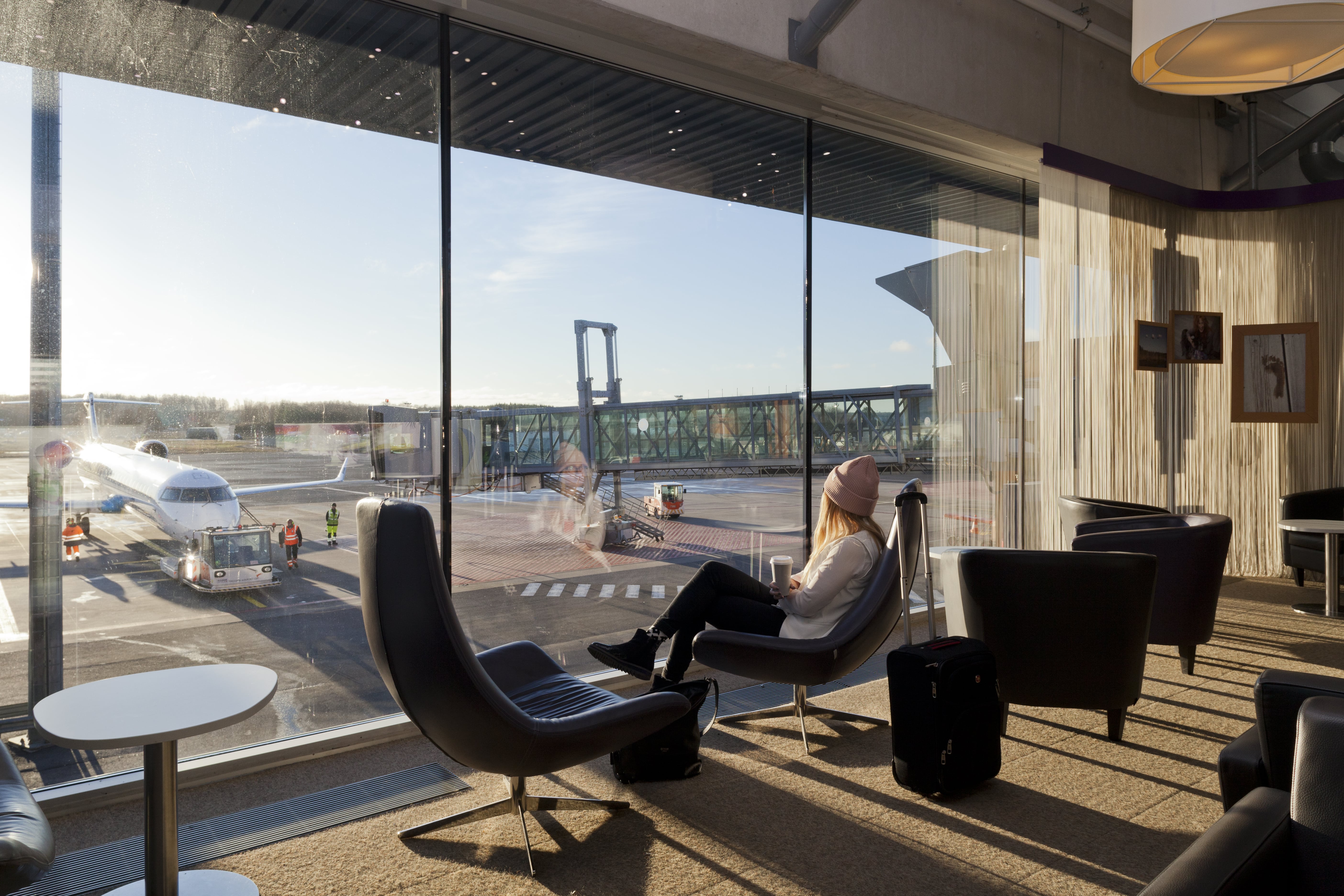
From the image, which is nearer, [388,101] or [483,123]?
[388,101]

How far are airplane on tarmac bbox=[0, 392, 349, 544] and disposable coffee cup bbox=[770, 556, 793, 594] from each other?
2.06 meters

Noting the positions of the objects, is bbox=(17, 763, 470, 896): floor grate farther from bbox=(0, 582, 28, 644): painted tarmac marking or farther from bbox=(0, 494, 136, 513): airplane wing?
bbox=(0, 494, 136, 513): airplane wing

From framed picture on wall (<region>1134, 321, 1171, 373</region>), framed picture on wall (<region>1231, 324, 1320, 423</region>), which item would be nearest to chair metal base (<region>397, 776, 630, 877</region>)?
framed picture on wall (<region>1134, 321, 1171, 373</region>)

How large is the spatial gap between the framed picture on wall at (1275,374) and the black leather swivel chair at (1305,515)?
25.3 inches

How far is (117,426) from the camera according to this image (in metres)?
2.90

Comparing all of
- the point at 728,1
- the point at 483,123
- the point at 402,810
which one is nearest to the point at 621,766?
the point at 402,810

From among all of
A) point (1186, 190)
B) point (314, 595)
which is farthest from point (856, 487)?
point (1186, 190)

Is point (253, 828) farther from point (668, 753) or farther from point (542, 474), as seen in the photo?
point (542, 474)

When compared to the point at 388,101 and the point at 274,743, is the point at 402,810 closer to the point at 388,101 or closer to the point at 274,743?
the point at 274,743

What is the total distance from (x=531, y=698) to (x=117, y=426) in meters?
1.73

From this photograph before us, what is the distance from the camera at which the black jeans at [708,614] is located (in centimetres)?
325

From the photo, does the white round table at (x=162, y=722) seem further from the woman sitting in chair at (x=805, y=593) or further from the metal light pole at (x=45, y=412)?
the woman sitting in chair at (x=805, y=593)

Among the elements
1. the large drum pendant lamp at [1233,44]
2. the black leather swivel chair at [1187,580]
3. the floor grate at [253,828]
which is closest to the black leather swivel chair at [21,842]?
the floor grate at [253,828]

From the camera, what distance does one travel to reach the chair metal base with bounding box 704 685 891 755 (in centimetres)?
347
